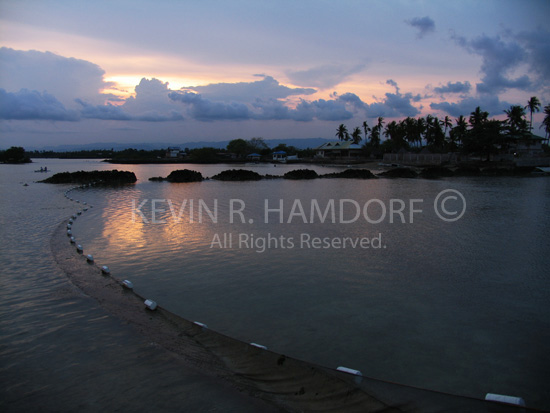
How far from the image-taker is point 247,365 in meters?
5.11

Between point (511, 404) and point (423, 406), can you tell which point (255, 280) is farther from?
point (511, 404)

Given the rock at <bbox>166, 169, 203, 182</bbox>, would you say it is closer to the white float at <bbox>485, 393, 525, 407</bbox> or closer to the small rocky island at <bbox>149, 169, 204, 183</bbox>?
the small rocky island at <bbox>149, 169, 204, 183</bbox>

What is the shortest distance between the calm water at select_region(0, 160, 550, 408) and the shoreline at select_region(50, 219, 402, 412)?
47 cm

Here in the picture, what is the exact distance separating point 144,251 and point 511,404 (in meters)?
9.90

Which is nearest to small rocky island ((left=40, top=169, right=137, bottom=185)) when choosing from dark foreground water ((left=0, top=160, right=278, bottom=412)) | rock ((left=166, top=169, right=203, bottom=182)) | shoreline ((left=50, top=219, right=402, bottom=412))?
rock ((left=166, top=169, right=203, bottom=182))

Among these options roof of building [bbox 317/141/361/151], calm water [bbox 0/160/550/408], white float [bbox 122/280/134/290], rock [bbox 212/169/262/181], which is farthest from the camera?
roof of building [bbox 317/141/361/151]

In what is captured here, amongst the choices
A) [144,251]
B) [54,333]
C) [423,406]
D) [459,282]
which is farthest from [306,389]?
[144,251]

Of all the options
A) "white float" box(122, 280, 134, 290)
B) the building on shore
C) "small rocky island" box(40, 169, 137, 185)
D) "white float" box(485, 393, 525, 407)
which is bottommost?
"white float" box(485, 393, 525, 407)

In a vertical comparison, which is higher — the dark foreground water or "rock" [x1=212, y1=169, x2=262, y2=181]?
"rock" [x1=212, y1=169, x2=262, y2=181]

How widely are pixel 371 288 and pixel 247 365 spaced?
4.06 metres

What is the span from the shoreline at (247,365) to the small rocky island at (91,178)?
3561 centimetres

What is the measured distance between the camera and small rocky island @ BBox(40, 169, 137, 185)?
1539 inches

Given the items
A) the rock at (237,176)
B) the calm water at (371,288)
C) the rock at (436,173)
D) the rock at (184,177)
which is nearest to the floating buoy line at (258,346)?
the calm water at (371,288)

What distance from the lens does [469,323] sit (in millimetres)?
6598
